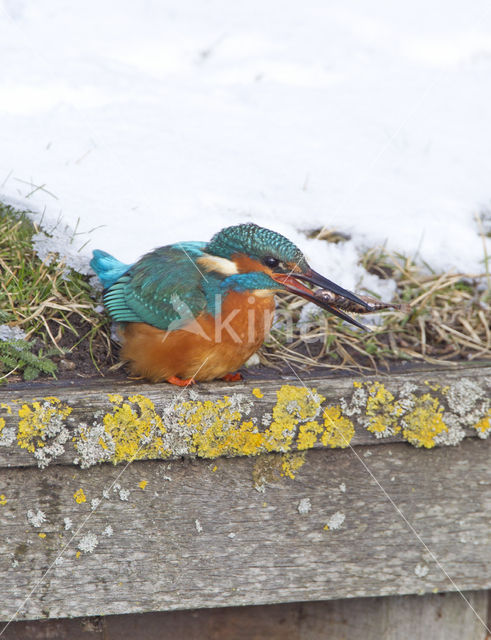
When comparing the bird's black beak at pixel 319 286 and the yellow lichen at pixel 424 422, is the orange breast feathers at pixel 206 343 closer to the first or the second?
the bird's black beak at pixel 319 286

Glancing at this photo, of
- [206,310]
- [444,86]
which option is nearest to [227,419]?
[206,310]

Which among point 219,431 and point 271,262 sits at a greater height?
point 271,262

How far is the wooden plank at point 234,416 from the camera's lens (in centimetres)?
193

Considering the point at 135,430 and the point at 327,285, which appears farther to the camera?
the point at 327,285

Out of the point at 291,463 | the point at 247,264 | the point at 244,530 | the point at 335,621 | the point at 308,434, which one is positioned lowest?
the point at 335,621

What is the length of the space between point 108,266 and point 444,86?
2.54 meters

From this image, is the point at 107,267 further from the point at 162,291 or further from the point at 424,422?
the point at 424,422

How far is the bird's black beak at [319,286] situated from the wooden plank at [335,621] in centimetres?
101

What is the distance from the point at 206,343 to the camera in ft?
7.14

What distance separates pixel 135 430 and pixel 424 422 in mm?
926

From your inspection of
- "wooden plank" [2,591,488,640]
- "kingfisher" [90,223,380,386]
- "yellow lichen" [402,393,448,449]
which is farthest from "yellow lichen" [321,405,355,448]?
"wooden plank" [2,591,488,640]

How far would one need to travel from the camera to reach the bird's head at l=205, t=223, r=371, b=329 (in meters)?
2.13

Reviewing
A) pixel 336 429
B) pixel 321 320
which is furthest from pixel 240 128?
pixel 336 429

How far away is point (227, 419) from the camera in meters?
2.06
